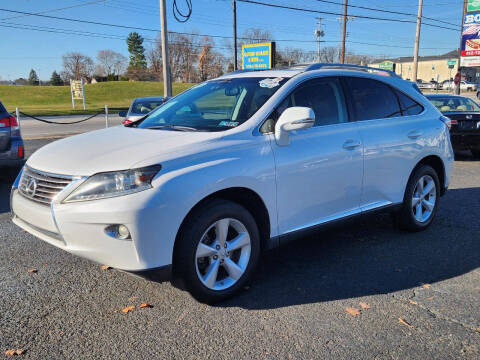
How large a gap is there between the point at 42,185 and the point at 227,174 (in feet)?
4.52

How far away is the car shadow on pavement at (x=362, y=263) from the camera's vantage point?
356 cm

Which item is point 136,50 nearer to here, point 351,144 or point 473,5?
point 473,5

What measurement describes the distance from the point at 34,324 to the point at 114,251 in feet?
2.74

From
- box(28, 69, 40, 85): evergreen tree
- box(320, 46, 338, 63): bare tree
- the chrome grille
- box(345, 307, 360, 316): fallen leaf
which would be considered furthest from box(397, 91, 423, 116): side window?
box(28, 69, 40, 85): evergreen tree

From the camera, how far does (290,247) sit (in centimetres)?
466

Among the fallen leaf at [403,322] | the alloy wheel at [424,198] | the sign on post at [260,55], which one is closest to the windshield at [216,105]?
the fallen leaf at [403,322]

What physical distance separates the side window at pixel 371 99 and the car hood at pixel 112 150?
68.3 inches

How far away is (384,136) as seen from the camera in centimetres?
442

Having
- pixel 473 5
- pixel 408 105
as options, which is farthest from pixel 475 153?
pixel 473 5

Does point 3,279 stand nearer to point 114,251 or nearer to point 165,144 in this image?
point 114,251

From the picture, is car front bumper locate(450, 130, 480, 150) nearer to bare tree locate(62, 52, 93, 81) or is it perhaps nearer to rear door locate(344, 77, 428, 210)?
rear door locate(344, 77, 428, 210)

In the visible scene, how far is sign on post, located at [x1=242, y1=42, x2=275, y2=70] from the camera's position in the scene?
1047 inches

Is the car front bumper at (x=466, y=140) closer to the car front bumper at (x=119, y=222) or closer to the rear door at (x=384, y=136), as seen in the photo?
the rear door at (x=384, y=136)

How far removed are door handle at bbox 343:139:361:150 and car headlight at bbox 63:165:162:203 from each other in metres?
1.90
